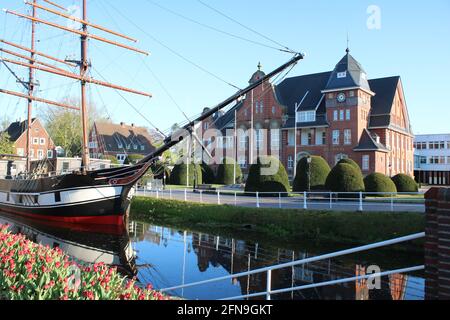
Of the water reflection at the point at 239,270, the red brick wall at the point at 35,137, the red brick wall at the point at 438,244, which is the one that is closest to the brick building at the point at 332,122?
the water reflection at the point at 239,270

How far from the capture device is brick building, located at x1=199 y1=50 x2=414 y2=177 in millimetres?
48344

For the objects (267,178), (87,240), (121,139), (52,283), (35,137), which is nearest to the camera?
(52,283)

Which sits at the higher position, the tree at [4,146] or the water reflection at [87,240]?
the tree at [4,146]

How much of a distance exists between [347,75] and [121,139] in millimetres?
50089

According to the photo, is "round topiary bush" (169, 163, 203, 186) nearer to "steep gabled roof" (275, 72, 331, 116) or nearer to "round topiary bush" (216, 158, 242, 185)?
"round topiary bush" (216, 158, 242, 185)

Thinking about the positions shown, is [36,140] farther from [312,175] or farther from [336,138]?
[312,175]

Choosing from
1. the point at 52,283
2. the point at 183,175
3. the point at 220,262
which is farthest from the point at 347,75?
the point at 52,283

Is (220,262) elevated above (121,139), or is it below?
below

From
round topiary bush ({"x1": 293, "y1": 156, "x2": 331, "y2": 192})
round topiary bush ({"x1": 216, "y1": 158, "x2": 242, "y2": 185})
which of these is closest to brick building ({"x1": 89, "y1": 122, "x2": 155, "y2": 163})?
round topiary bush ({"x1": 216, "y1": 158, "x2": 242, "y2": 185})

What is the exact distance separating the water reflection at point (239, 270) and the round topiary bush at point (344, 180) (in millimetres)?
10369

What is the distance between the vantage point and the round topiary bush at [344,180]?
25.4 metres

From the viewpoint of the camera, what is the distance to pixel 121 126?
284 ft

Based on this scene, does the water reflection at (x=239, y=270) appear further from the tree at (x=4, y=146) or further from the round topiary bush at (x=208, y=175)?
the tree at (x=4, y=146)

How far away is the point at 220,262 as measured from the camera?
14.2 meters
